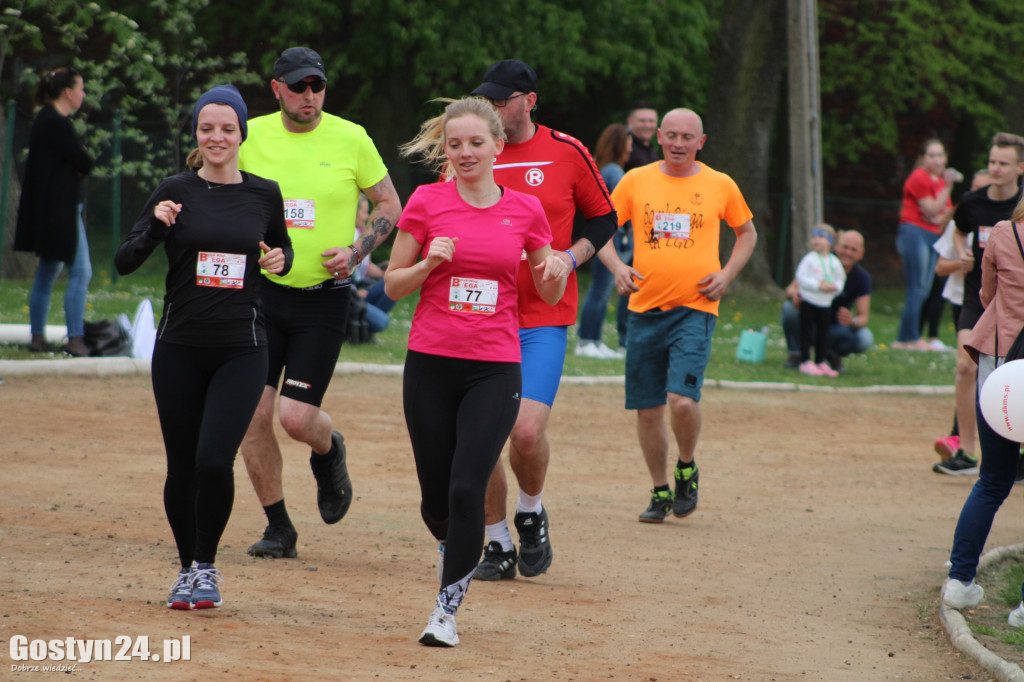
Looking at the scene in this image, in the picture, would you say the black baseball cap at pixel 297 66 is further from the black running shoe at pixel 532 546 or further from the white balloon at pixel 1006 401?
the white balloon at pixel 1006 401

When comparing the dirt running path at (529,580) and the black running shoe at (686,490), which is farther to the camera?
the black running shoe at (686,490)

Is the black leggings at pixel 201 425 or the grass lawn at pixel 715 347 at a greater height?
the black leggings at pixel 201 425

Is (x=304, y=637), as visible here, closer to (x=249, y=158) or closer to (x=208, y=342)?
(x=208, y=342)

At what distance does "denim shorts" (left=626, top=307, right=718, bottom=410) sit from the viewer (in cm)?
745

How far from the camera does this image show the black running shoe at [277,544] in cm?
613

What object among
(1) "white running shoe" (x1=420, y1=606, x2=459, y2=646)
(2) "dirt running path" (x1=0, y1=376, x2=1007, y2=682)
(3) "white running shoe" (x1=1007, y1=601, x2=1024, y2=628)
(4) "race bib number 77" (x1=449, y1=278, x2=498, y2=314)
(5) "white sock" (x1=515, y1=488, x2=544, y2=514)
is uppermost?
(4) "race bib number 77" (x1=449, y1=278, x2=498, y2=314)

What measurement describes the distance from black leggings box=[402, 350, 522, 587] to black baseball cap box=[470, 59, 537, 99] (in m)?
1.43

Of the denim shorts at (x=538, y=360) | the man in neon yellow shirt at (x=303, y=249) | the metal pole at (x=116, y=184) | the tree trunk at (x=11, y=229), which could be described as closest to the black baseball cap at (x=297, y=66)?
the man in neon yellow shirt at (x=303, y=249)

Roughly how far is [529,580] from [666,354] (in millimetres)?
1960

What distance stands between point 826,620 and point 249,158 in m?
3.34

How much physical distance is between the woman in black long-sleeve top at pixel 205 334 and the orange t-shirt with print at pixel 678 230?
296cm

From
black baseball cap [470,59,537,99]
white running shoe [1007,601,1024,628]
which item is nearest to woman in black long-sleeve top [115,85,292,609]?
black baseball cap [470,59,537,99]

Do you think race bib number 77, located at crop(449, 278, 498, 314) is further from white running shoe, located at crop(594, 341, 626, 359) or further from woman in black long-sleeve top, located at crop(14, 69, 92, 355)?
white running shoe, located at crop(594, 341, 626, 359)

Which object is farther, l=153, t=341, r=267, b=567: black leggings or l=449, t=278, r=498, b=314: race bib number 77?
l=153, t=341, r=267, b=567: black leggings
